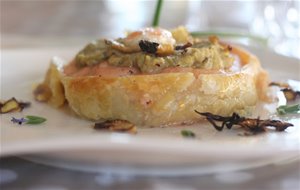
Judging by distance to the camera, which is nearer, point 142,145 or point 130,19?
point 142,145

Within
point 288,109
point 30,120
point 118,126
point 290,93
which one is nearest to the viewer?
point 118,126

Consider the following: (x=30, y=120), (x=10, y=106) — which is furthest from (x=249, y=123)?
(x=10, y=106)

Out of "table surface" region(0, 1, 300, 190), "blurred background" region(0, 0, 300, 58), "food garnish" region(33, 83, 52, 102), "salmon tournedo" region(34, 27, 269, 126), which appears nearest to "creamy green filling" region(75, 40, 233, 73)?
"salmon tournedo" region(34, 27, 269, 126)

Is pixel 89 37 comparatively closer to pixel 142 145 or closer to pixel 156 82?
pixel 156 82

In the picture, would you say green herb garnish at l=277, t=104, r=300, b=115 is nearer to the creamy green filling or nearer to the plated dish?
the plated dish

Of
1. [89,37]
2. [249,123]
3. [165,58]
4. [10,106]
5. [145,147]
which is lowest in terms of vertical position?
[145,147]

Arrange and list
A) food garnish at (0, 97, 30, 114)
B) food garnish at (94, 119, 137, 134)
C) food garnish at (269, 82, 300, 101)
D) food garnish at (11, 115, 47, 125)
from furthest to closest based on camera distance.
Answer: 1. food garnish at (269, 82, 300, 101)
2. food garnish at (0, 97, 30, 114)
3. food garnish at (11, 115, 47, 125)
4. food garnish at (94, 119, 137, 134)
